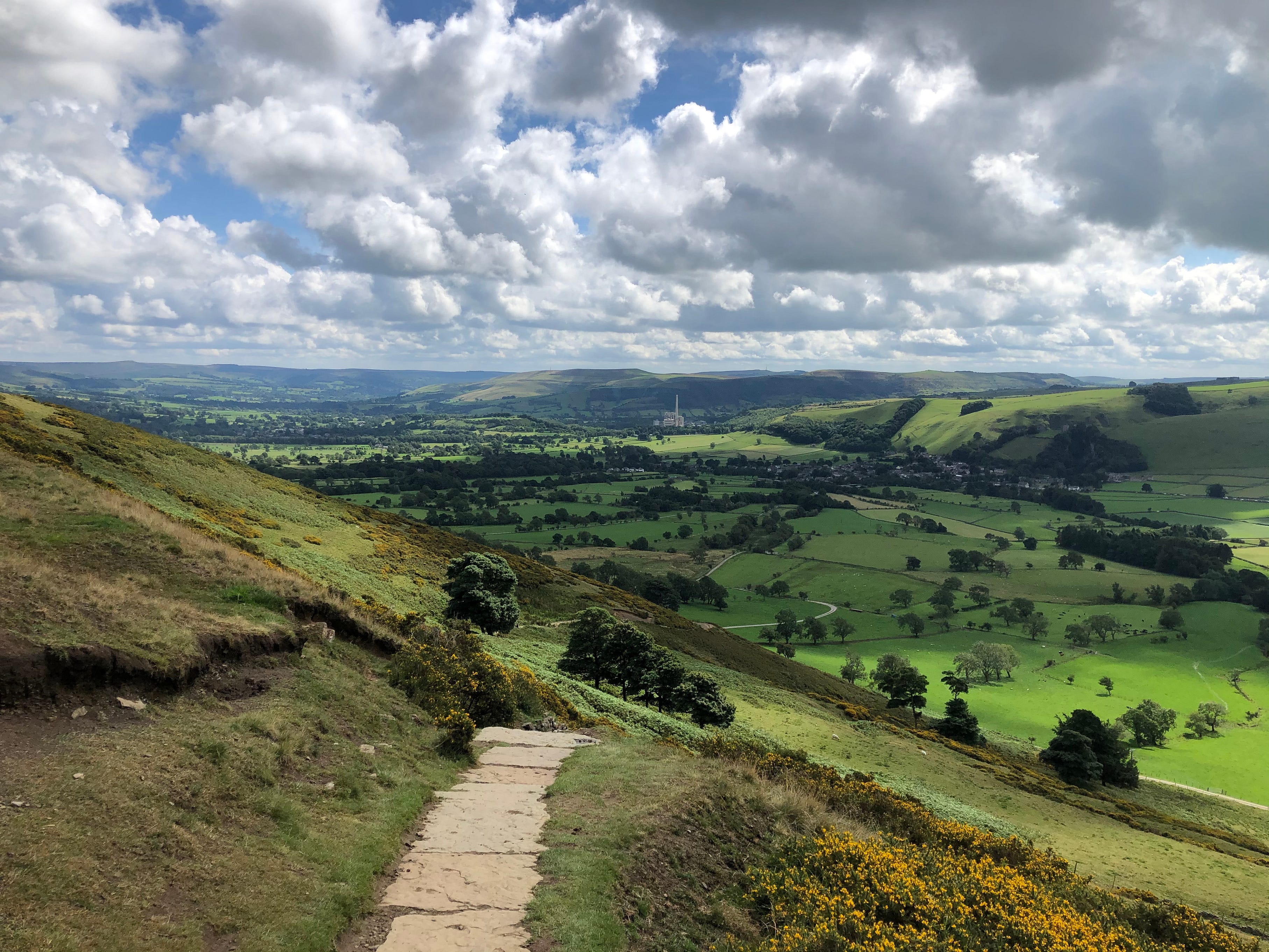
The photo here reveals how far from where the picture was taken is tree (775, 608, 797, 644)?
10994 cm

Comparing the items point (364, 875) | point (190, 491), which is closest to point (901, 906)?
point (364, 875)

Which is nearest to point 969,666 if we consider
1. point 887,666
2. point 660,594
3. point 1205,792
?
point 887,666

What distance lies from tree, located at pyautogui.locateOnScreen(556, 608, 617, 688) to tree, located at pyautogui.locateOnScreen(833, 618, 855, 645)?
80399mm

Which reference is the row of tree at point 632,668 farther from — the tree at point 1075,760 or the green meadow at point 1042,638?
the green meadow at point 1042,638

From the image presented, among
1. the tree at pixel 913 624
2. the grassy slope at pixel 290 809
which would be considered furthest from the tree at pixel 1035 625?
the grassy slope at pixel 290 809

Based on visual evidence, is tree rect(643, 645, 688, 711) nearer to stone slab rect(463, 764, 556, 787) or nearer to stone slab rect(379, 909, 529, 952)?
stone slab rect(463, 764, 556, 787)

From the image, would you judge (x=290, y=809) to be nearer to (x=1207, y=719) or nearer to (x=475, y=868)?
(x=475, y=868)

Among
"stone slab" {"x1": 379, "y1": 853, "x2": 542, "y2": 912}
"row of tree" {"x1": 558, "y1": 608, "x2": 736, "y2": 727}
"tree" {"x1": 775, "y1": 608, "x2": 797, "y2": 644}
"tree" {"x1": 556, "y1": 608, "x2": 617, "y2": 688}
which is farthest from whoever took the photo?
"tree" {"x1": 775, "y1": 608, "x2": 797, "y2": 644}

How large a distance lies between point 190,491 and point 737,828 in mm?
54638

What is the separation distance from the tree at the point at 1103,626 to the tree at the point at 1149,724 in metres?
41.3

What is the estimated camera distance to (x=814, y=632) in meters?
112

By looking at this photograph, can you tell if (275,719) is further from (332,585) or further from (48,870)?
(332,585)

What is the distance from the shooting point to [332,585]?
37312 millimetres

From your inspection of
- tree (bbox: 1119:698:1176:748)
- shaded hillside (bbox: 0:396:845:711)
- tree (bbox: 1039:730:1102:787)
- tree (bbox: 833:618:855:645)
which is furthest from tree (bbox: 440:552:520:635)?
tree (bbox: 833:618:855:645)
